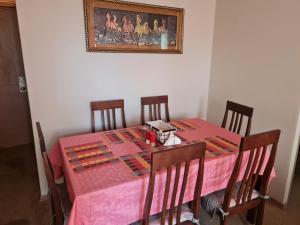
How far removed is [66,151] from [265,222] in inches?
74.0

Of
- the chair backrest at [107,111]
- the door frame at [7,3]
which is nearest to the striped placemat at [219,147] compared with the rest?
the chair backrest at [107,111]

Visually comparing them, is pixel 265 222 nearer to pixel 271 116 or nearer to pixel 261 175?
pixel 261 175

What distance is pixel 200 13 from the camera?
2857 millimetres

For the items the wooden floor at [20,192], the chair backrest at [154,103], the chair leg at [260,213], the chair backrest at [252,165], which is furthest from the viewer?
the chair backrest at [154,103]

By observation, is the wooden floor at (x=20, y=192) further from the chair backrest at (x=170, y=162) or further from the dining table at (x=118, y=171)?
the chair backrest at (x=170, y=162)

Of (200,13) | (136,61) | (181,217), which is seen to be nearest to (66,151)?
(181,217)

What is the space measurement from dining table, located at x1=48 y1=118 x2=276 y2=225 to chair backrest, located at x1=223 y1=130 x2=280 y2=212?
130mm

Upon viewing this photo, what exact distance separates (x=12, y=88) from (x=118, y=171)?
9.46ft

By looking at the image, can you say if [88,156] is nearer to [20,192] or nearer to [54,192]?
[54,192]

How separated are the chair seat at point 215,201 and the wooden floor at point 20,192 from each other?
1453 millimetres

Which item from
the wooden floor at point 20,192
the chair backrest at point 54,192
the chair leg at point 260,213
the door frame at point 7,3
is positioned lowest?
the wooden floor at point 20,192

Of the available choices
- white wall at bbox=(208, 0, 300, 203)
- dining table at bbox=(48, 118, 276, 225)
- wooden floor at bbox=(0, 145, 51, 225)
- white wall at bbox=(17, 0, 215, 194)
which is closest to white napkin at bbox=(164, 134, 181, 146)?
dining table at bbox=(48, 118, 276, 225)

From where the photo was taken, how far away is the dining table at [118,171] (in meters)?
1.23

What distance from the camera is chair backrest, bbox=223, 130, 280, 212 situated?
Answer: 4.53ft
